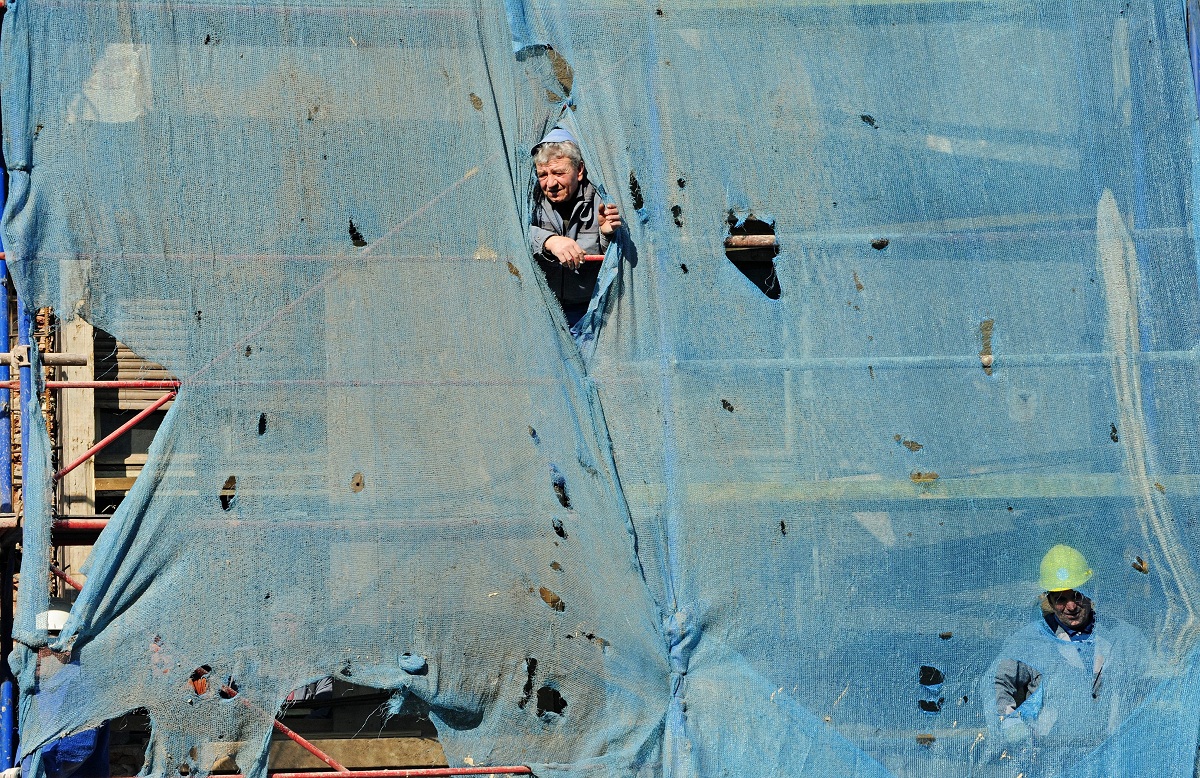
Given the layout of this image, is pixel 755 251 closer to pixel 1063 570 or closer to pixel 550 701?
pixel 1063 570

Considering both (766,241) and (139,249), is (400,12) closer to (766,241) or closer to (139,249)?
(139,249)

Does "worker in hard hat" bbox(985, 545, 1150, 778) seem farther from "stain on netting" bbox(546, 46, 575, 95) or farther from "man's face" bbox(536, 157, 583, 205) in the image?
"stain on netting" bbox(546, 46, 575, 95)

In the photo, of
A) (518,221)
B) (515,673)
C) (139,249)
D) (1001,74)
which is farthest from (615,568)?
(1001,74)

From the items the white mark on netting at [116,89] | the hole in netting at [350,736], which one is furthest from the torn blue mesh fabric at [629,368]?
the hole in netting at [350,736]

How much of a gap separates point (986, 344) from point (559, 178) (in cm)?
171

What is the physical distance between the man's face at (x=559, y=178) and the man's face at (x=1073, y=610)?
2.31 m

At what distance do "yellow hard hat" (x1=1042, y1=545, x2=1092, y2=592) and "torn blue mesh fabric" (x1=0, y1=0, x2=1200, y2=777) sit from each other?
6 cm

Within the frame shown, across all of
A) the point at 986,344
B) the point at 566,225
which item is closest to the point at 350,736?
the point at 566,225

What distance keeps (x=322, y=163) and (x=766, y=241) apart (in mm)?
1644

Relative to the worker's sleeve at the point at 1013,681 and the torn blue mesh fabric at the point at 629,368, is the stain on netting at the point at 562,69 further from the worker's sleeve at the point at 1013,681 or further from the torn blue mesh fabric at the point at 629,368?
the worker's sleeve at the point at 1013,681

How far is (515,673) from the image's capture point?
4.46 m

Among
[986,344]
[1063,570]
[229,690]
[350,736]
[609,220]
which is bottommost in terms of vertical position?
[350,736]

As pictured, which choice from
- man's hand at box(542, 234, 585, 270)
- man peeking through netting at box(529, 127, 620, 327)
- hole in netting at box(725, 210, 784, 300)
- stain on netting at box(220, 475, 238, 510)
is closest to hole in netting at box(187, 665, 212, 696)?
stain on netting at box(220, 475, 238, 510)

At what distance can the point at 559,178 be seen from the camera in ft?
15.9
